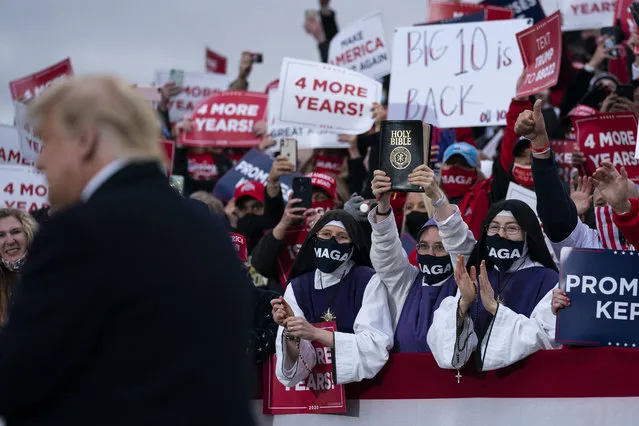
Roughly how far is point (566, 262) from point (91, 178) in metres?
3.52

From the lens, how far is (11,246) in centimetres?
714

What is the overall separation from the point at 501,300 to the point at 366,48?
6.35m

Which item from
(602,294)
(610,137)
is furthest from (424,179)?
(610,137)

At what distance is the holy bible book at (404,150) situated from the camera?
6.41 metres

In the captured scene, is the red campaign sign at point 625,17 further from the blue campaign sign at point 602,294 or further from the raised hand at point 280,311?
the raised hand at point 280,311

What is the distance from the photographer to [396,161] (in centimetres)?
644

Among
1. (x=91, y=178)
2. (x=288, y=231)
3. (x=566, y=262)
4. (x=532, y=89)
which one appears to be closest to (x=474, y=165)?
(x=532, y=89)

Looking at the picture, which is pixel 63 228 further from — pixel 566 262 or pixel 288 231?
pixel 288 231

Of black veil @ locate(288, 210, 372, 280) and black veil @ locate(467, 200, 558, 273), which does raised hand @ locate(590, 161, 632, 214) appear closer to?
black veil @ locate(467, 200, 558, 273)

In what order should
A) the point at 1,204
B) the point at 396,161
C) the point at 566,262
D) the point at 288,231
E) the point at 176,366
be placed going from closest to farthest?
1. the point at 176,366
2. the point at 566,262
3. the point at 396,161
4. the point at 288,231
5. the point at 1,204

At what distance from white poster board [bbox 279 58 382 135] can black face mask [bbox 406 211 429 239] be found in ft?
6.51

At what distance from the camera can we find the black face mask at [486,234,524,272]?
20.9ft

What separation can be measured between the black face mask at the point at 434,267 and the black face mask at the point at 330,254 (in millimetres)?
438

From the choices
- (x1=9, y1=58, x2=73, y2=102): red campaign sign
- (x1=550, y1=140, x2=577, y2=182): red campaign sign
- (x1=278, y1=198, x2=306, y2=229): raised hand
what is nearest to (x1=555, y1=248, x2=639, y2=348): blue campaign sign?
(x1=278, y1=198, x2=306, y2=229): raised hand
